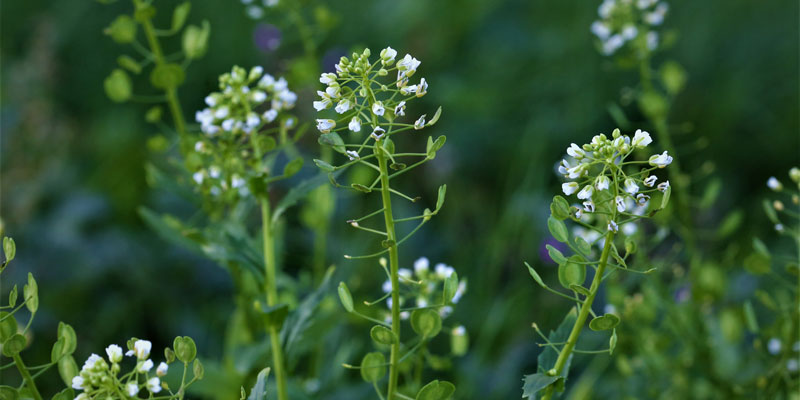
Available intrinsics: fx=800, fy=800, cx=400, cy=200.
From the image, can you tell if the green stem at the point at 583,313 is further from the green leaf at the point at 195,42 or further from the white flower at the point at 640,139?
the green leaf at the point at 195,42

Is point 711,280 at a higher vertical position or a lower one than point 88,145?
higher

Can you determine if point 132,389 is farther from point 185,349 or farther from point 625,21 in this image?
point 625,21

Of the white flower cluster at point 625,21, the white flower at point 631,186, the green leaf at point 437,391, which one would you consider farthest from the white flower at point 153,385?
the white flower cluster at point 625,21

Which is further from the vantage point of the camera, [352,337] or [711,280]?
[352,337]

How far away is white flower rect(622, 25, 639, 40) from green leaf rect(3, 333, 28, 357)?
1.06 meters

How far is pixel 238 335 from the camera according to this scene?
130 centimetres

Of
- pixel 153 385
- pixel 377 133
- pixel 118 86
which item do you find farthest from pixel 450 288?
pixel 118 86

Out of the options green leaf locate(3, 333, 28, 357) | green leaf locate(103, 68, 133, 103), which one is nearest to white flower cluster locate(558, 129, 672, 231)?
green leaf locate(3, 333, 28, 357)

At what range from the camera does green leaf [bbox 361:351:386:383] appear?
0.86 m

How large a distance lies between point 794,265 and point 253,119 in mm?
725

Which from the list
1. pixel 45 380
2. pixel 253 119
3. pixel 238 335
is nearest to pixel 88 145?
pixel 45 380

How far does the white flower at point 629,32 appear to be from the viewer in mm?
1382

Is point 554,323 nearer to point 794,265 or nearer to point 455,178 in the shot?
point 455,178

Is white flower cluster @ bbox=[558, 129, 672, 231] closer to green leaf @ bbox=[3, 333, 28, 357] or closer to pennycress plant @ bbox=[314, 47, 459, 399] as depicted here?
pennycress plant @ bbox=[314, 47, 459, 399]
